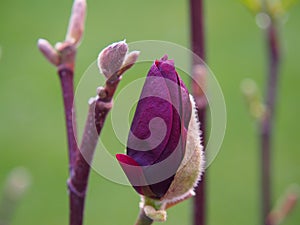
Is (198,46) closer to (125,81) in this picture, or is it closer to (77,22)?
(77,22)

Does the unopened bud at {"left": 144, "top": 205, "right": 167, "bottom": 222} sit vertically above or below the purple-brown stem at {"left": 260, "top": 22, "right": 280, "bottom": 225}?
above

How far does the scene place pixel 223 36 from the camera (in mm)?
2896

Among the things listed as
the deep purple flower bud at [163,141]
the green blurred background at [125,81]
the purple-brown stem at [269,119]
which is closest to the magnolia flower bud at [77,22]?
the deep purple flower bud at [163,141]

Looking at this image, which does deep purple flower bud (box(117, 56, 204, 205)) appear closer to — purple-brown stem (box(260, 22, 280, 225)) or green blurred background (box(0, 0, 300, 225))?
purple-brown stem (box(260, 22, 280, 225))

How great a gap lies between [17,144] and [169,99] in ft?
6.78

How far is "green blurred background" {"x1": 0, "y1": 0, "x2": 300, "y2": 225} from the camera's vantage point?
83.6 inches

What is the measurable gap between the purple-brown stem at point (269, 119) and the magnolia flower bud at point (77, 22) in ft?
1.09

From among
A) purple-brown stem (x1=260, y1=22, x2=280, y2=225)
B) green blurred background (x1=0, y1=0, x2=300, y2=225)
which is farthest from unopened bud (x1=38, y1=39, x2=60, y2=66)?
green blurred background (x1=0, y1=0, x2=300, y2=225)

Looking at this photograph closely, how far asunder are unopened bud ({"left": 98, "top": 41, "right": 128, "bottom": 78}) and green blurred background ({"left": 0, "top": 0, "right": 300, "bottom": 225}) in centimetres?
139

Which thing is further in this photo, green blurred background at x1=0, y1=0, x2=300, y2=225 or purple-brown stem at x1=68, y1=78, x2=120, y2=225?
green blurred background at x1=0, y1=0, x2=300, y2=225

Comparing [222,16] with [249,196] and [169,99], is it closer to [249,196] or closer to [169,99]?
[249,196]

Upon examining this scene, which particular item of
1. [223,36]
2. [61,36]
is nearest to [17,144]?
[61,36]

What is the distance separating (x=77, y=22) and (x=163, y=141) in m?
0.15

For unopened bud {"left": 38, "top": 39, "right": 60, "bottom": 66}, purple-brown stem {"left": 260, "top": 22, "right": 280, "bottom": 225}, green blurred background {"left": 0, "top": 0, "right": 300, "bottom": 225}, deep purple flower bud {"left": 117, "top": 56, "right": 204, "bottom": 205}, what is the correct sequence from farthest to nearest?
green blurred background {"left": 0, "top": 0, "right": 300, "bottom": 225}, purple-brown stem {"left": 260, "top": 22, "right": 280, "bottom": 225}, unopened bud {"left": 38, "top": 39, "right": 60, "bottom": 66}, deep purple flower bud {"left": 117, "top": 56, "right": 204, "bottom": 205}
